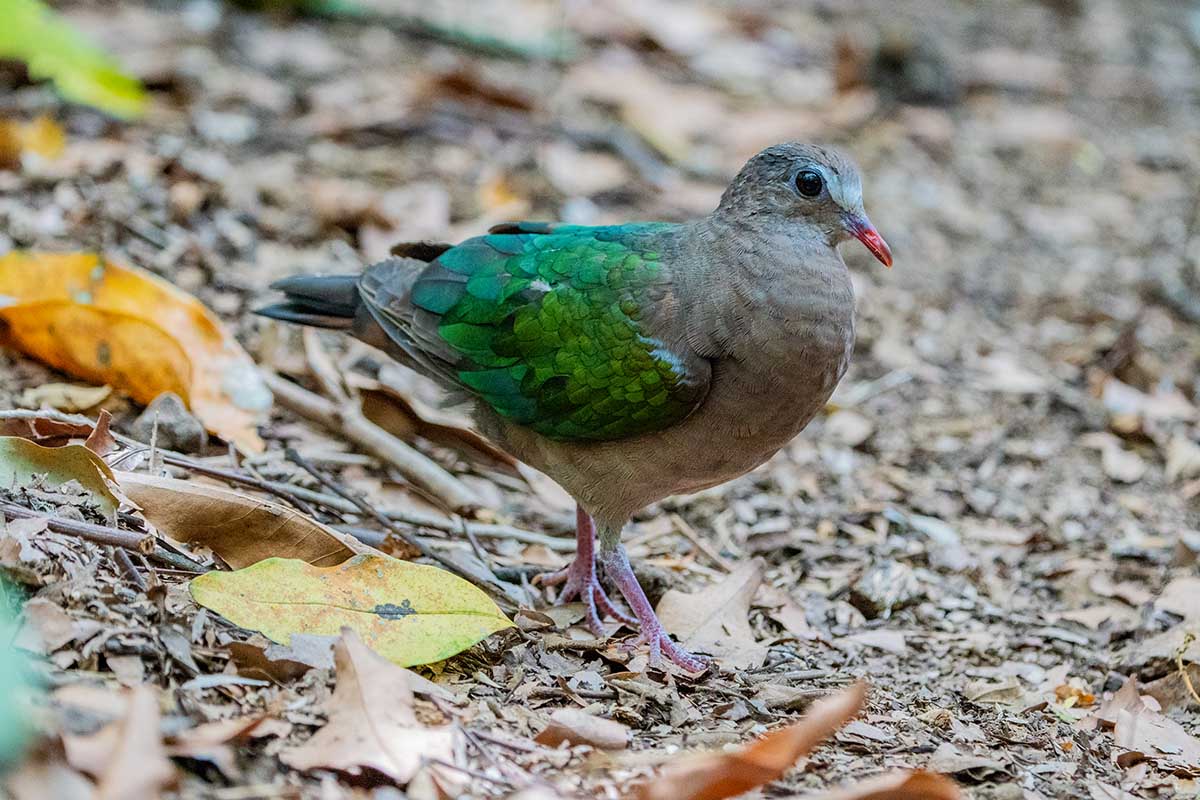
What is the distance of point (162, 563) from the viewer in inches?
147

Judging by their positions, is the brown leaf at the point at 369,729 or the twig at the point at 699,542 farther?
the twig at the point at 699,542

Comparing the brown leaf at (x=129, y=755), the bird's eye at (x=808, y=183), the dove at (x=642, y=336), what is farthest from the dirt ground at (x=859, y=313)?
the bird's eye at (x=808, y=183)

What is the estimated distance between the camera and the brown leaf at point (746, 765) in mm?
2869

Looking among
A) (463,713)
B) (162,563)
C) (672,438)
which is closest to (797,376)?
(672,438)

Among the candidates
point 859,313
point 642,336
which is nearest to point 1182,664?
point 642,336

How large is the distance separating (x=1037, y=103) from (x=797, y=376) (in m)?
7.02

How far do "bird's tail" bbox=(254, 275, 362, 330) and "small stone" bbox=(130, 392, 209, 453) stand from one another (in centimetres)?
52

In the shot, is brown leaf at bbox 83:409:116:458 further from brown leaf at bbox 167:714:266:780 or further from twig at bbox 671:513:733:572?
twig at bbox 671:513:733:572

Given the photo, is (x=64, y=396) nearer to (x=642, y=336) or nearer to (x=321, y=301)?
(x=321, y=301)

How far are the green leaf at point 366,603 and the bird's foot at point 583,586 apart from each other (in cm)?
104

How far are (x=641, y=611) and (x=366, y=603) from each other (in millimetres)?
1107

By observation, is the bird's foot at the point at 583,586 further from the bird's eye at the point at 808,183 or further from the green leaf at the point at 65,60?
the green leaf at the point at 65,60

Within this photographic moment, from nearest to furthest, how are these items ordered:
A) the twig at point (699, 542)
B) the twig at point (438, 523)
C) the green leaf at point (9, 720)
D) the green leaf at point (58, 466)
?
the green leaf at point (9, 720) → the green leaf at point (58, 466) → the twig at point (438, 523) → the twig at point (699, 542)

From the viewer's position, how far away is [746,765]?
2873mm
